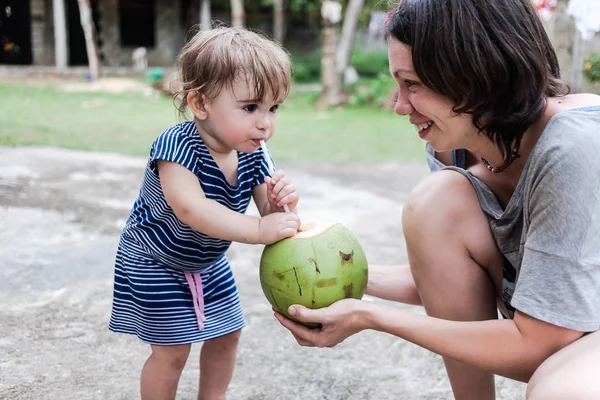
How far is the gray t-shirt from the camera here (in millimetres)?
1482

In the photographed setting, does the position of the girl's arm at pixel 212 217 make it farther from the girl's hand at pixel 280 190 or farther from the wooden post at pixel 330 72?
the wooden post at pixel 330 72

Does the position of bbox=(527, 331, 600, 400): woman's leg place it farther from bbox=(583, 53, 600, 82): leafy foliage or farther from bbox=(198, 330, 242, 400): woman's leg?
bbox=(583, 53, 600, 82): leafy foliage

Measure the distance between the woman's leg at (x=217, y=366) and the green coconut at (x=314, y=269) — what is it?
37 cm

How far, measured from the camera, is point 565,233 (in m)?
1.49

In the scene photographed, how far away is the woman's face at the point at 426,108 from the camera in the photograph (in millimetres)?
1667

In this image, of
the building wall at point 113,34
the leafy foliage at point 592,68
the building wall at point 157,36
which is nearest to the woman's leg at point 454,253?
the leafy foliage at point 592,68

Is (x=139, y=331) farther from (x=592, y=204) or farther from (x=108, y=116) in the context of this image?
(x=108, y=116)

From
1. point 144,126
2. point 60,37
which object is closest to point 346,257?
point 144,126

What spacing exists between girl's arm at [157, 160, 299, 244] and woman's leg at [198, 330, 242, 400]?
0.42 meters

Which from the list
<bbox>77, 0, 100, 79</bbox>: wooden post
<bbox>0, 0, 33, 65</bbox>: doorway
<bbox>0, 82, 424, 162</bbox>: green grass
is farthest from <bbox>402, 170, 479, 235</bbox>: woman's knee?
<bbox>0, 0, 33, 65</bbox>: doorway

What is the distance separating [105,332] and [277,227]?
107 centimetres

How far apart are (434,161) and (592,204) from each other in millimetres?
725

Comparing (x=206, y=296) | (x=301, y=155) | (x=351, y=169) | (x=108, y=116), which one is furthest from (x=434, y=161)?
(x=108, y=116)

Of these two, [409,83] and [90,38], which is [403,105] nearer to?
[409,83]
